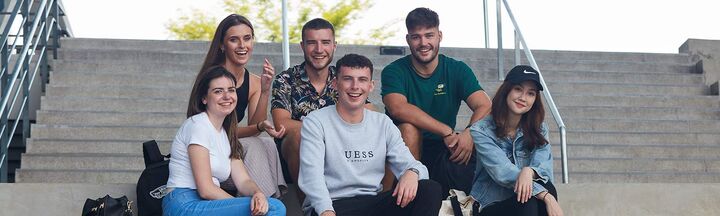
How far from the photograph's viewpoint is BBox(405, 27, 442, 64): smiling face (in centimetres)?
510

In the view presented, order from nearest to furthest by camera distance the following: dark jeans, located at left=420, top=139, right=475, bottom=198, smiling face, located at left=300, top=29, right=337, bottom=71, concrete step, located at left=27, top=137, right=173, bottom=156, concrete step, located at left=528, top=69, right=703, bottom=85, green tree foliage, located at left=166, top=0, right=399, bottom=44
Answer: dark jeans, located at left=420, top=139, right=475, bottom=198
smiling face, located at left=300, top=29, right=337, bottom=71
concrete step, located at left=27, top=137, right=173, bottom=156
concrete step, located at left=528, top=69, right=703, bottom=85
green tree foliage, located at left=166, top=0, right=399, bottom=44

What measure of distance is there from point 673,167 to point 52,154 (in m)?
3.91

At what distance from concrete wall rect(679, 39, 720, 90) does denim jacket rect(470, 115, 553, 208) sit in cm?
437

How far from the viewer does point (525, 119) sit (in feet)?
15.4

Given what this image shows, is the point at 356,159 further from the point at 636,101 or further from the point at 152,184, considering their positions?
the point at 636,101

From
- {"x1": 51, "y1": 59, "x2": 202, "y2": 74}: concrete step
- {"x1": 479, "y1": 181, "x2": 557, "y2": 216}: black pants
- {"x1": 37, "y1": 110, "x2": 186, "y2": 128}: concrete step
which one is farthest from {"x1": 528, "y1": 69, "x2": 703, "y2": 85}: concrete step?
{"x1": 479, "y1": 181, "x2": 557, "y2": 216}: black pants

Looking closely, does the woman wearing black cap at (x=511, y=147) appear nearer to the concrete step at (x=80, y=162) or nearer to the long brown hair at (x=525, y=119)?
the long brown hair at (x=525, y=119)

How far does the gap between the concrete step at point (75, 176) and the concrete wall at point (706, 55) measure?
14.7ft

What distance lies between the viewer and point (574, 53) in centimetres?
905

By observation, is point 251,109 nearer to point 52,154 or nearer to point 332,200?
point 332,200

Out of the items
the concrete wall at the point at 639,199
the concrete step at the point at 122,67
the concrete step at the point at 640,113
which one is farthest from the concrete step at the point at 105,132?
the concrete wall at the point at 639,199

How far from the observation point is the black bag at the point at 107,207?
4.18 m

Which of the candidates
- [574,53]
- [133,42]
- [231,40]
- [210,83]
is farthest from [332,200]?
[574,53]

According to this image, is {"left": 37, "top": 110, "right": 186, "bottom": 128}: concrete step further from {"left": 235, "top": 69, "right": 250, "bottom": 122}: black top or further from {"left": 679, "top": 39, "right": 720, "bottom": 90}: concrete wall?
{"left": 679, "top": 39, "right": 720, "bottom": 90}: concrete wall
